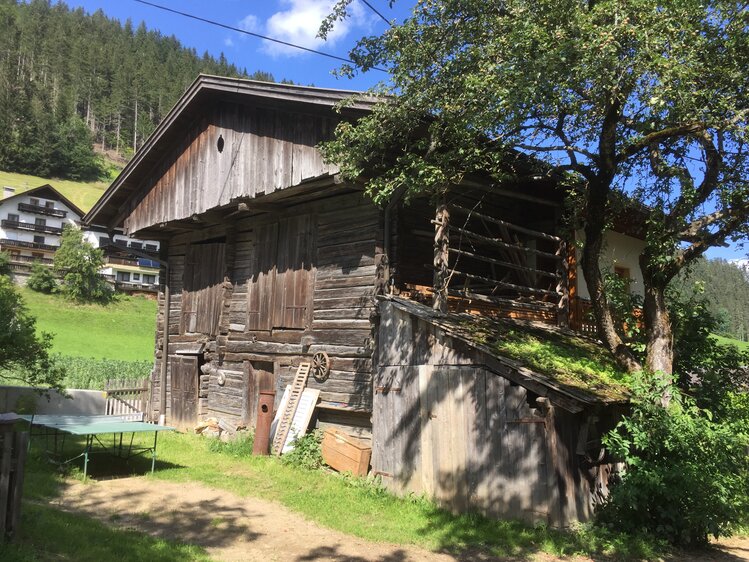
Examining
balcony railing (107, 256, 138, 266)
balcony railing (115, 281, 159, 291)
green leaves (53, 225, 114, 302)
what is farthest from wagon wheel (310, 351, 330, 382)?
balcony railing (107, 256, 138, 266)

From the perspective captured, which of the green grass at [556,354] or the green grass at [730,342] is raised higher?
the green grass at [730,342]

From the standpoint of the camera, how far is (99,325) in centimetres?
5256

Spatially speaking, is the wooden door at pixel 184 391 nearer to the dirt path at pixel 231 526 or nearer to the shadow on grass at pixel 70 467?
the shadow on grass at pixel 70 467

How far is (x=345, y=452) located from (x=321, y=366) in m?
2.17

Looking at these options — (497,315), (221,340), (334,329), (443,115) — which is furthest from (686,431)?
(221,340)

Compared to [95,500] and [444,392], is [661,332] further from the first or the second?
[95,500]

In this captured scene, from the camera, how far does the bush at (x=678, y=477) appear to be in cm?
794

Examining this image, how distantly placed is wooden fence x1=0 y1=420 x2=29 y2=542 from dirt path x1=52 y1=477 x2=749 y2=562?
2.02 m

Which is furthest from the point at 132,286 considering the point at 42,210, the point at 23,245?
the point at 42,210

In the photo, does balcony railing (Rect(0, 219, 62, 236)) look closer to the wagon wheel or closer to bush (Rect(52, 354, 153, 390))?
bush (Rect(52, 354, 153, 390))

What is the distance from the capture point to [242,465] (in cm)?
1246

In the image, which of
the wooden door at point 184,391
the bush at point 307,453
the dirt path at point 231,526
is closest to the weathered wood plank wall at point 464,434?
the dirt path at point 231,526

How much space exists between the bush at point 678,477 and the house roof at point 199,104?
22.8 feet

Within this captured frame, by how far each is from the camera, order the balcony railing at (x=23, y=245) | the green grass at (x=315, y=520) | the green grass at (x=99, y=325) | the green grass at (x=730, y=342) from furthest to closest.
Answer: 1. the balcony railing at (x=23, y=245)
2. the green grass at (x=99, y=325)
3. the green grass at (x=730, y=342)
4. the green grass at (x=315, y=520)
